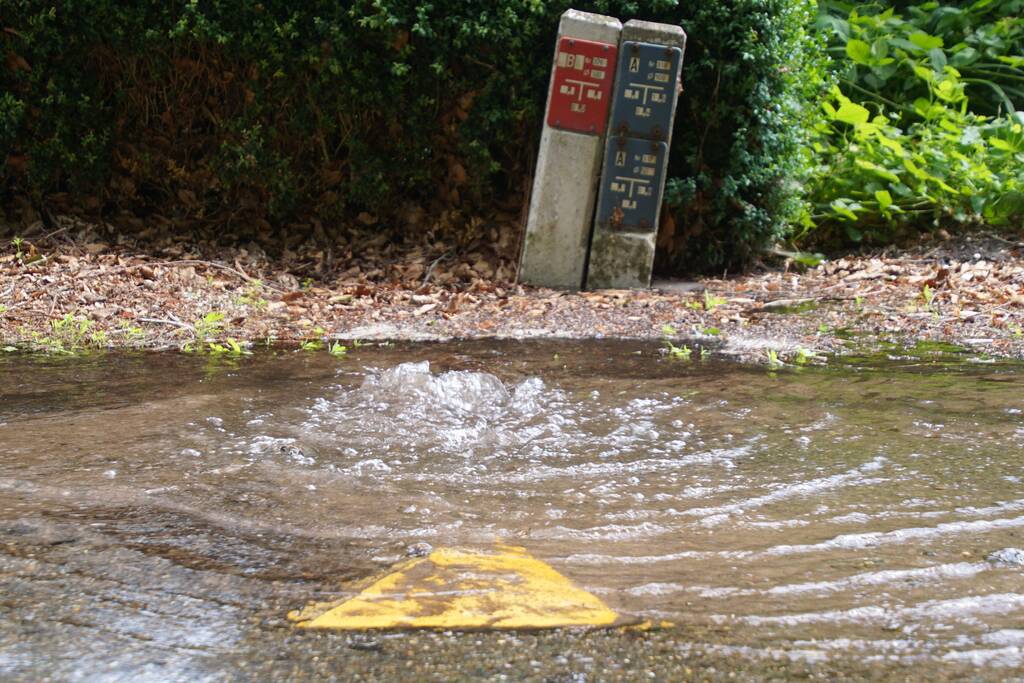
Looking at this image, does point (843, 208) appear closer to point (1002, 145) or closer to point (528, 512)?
point (1002, 145)

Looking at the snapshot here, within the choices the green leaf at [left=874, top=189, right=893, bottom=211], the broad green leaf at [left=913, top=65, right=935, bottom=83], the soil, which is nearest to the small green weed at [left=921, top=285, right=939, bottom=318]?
the soil

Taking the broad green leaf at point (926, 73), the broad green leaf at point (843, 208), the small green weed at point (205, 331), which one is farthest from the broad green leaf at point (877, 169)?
the small green weed at point (205, 331)

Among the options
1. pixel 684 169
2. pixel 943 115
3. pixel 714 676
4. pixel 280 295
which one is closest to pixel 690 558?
pixel 714 676

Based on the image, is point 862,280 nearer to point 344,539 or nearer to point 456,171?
point 456,171

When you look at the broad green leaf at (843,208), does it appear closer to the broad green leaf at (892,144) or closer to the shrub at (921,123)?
the shrub at (921,123)

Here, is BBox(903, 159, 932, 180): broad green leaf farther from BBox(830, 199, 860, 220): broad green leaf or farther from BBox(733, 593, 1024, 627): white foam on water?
BBox(733, 593, 1024, 627): white foam on water

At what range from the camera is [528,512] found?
2562 mm

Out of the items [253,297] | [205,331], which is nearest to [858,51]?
[253,297]

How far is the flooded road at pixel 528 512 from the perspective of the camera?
1.80 metres

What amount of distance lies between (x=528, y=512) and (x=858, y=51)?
6953 mm

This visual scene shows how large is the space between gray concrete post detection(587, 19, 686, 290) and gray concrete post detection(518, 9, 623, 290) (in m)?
0.08

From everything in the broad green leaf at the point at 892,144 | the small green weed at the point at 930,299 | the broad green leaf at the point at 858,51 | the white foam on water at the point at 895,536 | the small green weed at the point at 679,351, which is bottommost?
the small green weed at the point at 679,351

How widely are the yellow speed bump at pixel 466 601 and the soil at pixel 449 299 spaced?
265 cm

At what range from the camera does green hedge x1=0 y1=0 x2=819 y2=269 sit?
6.28 metres
